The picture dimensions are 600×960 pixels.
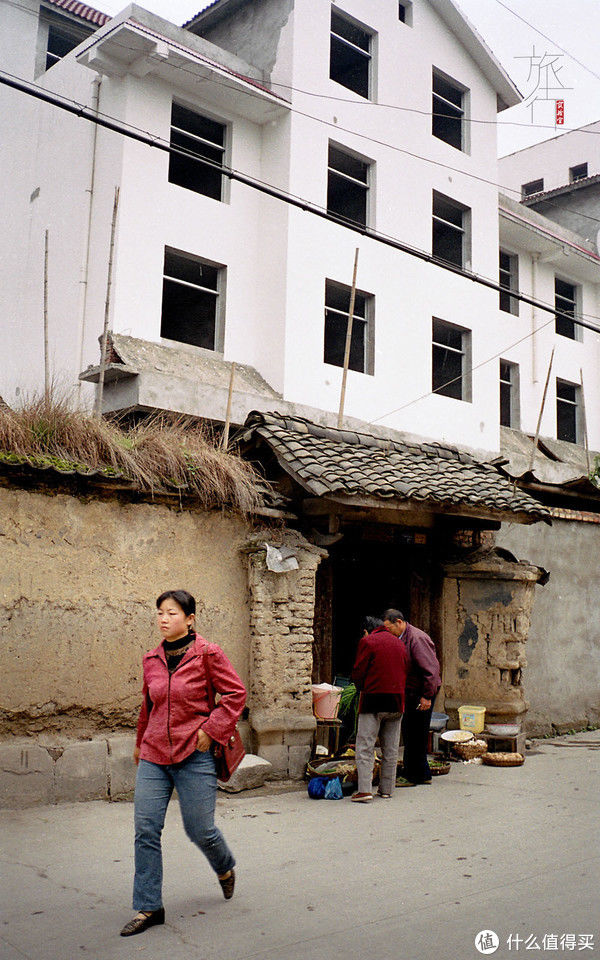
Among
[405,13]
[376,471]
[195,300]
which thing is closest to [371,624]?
[376,471]

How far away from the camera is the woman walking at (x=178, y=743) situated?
4273 mm

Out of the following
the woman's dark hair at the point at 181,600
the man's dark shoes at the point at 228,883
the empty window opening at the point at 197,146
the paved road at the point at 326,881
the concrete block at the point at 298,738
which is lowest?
the paved road at the point at 326,881

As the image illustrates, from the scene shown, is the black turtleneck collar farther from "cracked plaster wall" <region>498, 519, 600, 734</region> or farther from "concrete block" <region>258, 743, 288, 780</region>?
"cracked plaster wall" <region>498, 519, 600, 734</region>

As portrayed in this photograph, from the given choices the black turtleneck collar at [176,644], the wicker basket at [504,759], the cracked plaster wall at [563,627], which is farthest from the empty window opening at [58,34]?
the black turtleneck collar at [176,644]

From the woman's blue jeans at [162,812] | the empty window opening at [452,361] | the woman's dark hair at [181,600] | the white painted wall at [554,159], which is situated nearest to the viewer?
the woman's blue jeans at [162,812]

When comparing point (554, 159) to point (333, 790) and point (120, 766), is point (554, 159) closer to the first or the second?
point (333, 790)

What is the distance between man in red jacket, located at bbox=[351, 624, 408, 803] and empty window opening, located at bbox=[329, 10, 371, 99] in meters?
12.3

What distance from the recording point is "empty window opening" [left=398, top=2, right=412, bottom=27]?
1756cm

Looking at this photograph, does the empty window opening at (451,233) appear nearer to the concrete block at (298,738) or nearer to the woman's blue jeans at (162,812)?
the concrete block at (298,738)

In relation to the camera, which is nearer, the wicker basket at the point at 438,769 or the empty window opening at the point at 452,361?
the wicker basket at the point at 438,769

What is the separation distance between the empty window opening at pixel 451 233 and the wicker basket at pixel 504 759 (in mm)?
11269

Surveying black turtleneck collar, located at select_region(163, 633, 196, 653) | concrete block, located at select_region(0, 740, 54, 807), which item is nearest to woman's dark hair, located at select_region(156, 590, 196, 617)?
black turtleneck collar, located at select_region(163, 633, 196, 653)

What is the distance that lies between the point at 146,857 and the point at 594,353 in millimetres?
21379

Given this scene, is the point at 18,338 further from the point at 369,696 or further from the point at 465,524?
the point at 369,696
